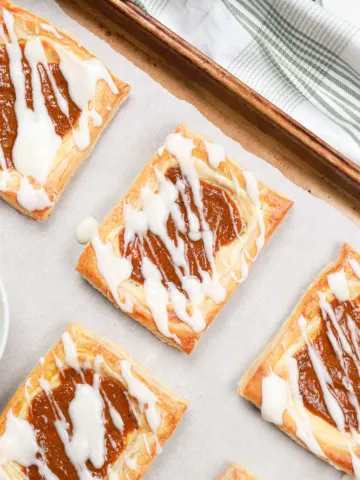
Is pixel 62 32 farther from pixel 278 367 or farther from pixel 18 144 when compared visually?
pixel 278 367

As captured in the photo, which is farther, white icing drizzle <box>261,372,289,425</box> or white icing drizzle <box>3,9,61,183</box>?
white icing drizzle <box>3,9,61,183</box>

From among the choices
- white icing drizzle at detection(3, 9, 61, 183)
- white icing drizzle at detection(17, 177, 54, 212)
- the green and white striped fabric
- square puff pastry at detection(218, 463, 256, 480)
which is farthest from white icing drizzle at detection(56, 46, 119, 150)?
square puff pastry at detection(218, 463, 256, 480)

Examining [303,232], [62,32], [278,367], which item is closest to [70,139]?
[62,32]

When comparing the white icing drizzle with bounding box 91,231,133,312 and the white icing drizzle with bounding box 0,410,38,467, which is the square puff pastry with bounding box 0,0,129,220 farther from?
the white icing drizzle with bounding box 0,410,38,467

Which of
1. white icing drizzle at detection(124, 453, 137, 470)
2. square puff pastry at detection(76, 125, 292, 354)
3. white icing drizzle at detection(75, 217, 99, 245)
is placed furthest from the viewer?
white icing drizzle at detection(75, 217, 99, 245)

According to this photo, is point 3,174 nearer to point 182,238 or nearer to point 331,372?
point 182,238

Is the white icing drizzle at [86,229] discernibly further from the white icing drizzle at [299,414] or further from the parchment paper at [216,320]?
the white icing drizzle at [299,414]
